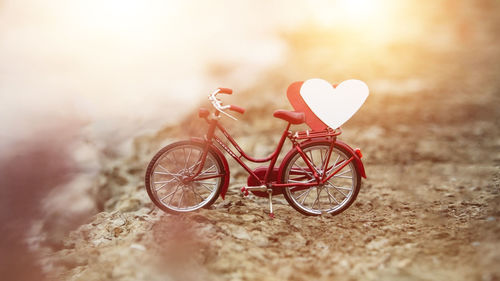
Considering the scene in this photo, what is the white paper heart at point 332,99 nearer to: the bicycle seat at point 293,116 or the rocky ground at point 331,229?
the bicycle seat at point 293,116

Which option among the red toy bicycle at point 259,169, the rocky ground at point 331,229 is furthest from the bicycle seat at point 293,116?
the rocky ground at point 331,229

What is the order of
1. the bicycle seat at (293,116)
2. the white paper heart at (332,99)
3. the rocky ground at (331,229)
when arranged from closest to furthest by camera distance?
the rocky ground at (331,229) → the bicycle seat at (293,116) → the white paper heart at (332,99)

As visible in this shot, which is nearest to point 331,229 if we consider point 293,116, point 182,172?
point 293,116

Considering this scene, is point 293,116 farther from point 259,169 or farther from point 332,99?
point 259,169

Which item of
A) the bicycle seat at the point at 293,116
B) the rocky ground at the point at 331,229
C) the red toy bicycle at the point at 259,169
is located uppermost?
the bicycle seat at the point at 293,116

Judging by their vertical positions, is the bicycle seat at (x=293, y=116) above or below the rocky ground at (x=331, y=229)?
above

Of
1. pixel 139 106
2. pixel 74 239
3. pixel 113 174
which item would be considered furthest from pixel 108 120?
pixel 74 239
